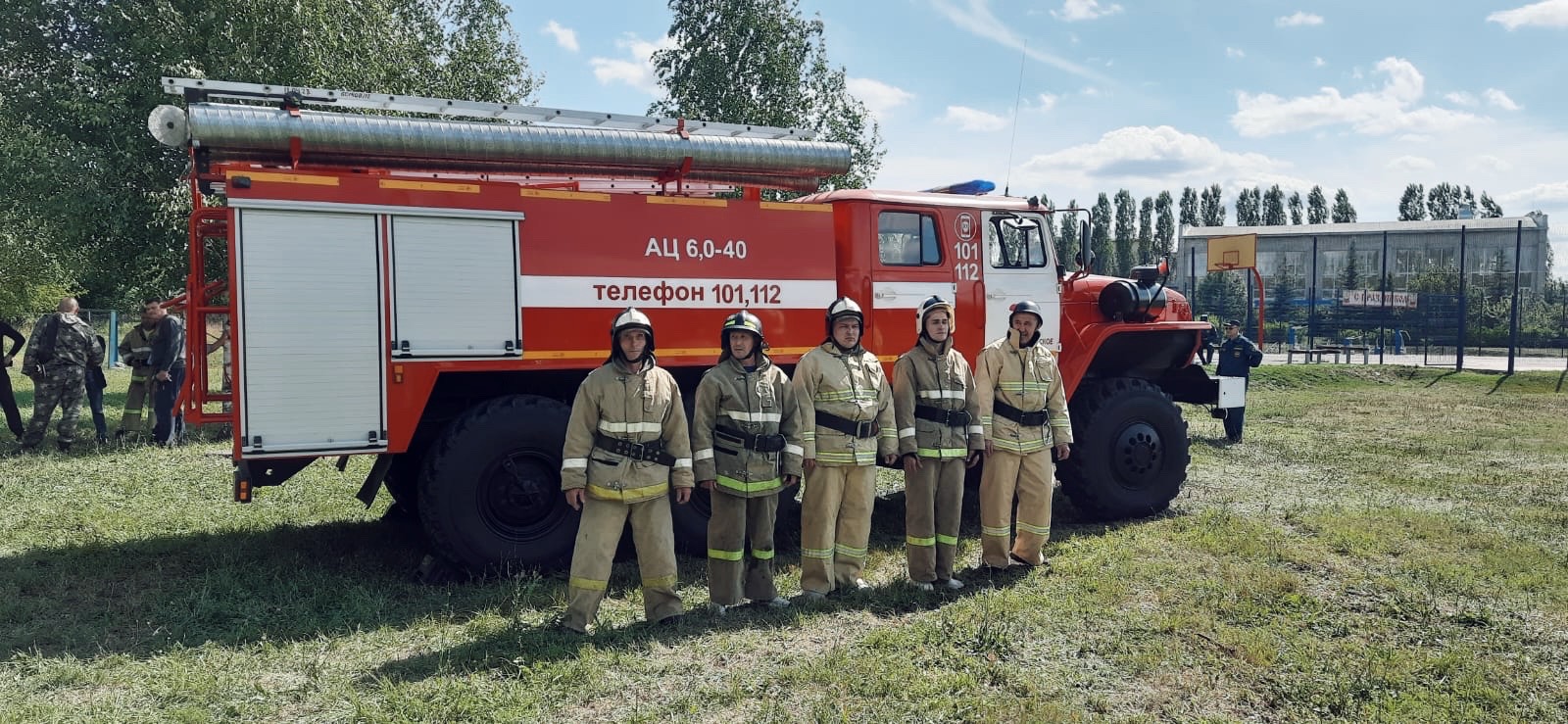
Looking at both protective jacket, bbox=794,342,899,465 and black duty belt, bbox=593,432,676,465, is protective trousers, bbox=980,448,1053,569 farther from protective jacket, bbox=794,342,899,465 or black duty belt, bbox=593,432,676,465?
black duty belt, bbox=593,432,676,465

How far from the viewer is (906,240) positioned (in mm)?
7465

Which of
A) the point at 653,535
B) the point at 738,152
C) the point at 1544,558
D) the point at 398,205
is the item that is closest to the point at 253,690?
the point at 653,535

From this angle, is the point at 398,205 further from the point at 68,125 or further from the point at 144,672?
the point at 68,125

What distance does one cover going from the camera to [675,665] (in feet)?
15.7

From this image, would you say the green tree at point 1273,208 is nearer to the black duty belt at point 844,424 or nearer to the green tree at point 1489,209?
the green tree at point 1489,209

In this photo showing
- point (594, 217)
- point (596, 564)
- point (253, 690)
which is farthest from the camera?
point (594, 217)

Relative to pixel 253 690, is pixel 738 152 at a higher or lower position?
higher

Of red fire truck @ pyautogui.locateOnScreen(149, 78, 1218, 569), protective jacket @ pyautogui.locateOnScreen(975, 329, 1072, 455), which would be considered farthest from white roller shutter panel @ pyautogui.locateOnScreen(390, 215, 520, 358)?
protective jacket @ pyautogui.locateOnScreen(975, 329, 1072, 455)

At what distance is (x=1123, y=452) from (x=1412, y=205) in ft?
235

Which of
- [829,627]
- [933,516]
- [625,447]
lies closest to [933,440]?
[933,516]

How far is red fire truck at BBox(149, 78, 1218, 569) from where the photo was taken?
5.67 meters

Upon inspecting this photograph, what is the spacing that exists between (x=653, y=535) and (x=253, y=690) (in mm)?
1952

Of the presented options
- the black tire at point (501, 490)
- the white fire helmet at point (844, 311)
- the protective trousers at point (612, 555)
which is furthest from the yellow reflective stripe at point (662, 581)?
the white fire helmet at point (844, 311)

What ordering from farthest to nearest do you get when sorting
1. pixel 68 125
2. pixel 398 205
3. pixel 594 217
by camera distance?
pixel 68 125
pixel 594 217
pixel 398 205
